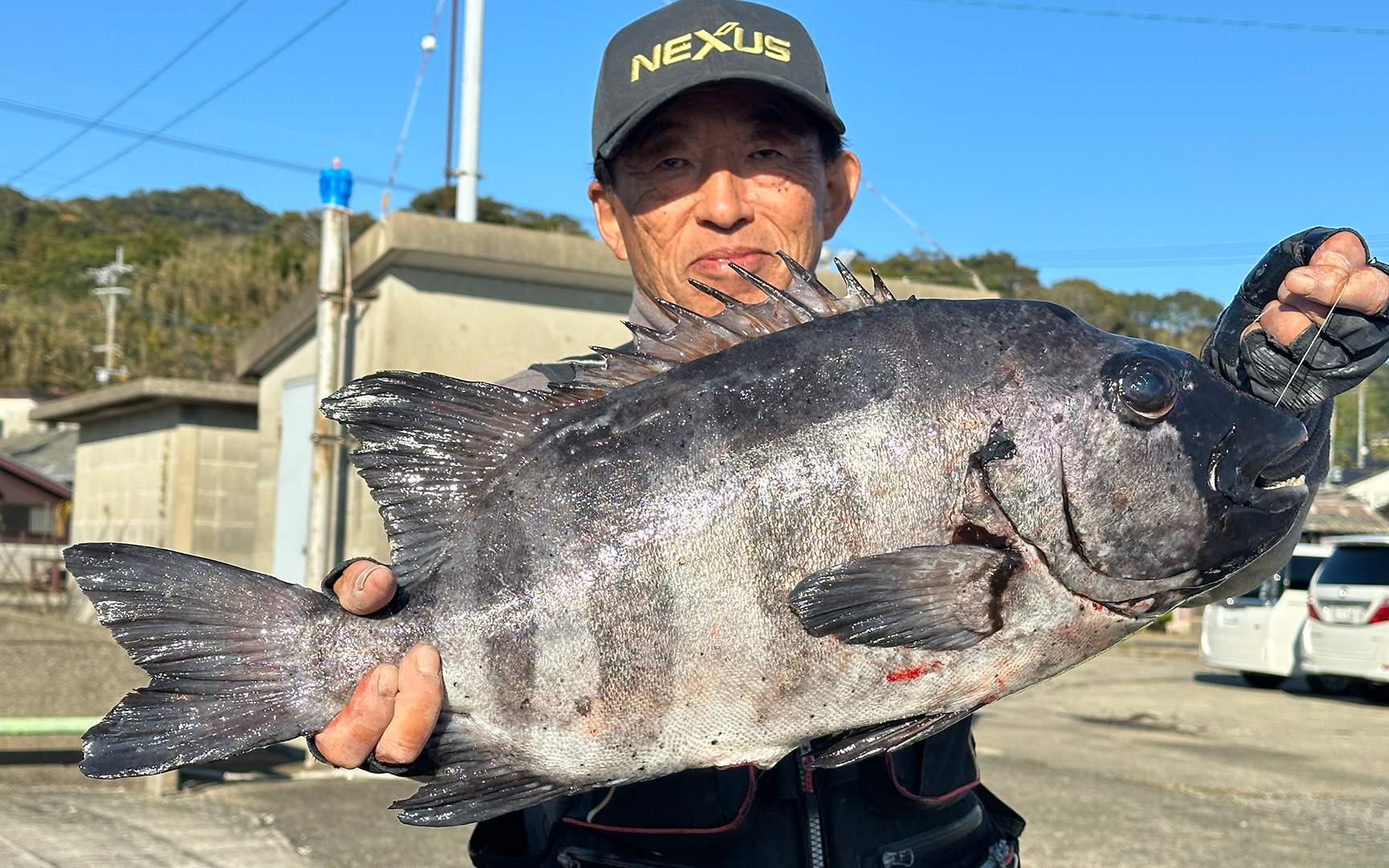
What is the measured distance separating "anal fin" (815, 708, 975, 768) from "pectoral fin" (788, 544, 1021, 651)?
0.38ft

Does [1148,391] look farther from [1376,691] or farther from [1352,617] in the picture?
[1376,691]

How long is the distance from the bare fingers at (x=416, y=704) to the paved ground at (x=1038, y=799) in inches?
155

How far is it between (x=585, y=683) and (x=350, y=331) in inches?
266

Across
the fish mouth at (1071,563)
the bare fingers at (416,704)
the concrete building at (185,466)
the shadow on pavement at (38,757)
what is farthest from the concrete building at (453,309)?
the fish mouth at (1071,563)

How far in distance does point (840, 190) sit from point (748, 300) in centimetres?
38

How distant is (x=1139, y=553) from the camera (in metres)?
1.56

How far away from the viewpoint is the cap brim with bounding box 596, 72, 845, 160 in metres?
2.11

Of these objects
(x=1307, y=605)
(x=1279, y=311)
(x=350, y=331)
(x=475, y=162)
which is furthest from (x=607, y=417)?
(x=1307, y=605)

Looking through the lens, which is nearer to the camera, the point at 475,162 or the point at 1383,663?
the point at 475,162

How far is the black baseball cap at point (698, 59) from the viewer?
2123 mm

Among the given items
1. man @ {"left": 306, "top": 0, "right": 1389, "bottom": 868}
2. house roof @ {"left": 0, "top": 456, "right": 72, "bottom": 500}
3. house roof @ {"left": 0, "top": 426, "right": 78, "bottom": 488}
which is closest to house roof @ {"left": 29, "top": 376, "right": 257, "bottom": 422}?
man @ {"left": 306, "top": 0, "right": 1389, "bottom": 868}

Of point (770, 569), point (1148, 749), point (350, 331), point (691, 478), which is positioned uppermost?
point (350, 331)

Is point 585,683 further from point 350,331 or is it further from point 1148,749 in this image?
point 1148,749

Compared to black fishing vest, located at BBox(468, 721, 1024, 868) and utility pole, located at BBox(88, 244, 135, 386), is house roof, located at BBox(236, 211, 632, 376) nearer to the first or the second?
black fishing vest, located at BBox(468, 721, 1024, 868)
